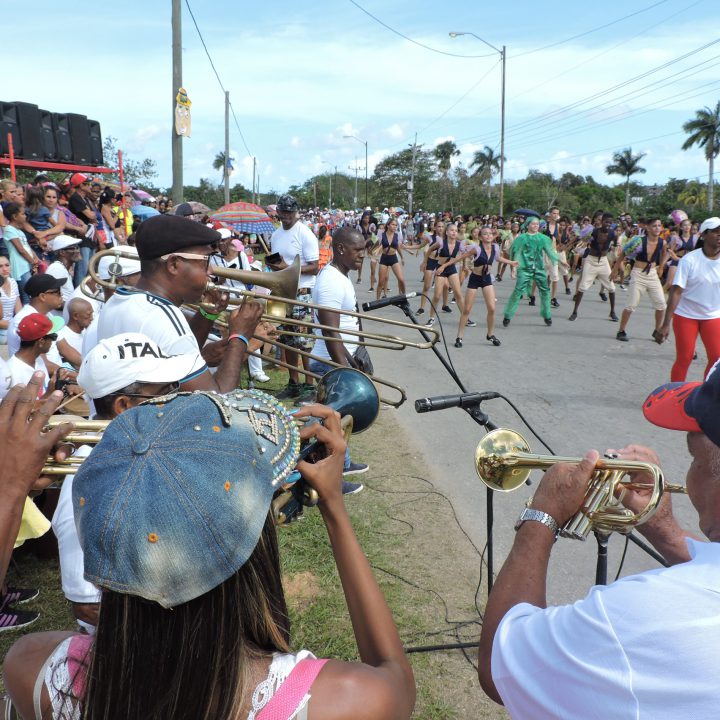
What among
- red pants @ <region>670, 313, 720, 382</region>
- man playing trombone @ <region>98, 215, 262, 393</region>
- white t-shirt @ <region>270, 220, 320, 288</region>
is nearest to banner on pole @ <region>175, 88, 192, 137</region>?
white t-shirt @ <region>270, 220, 320, 288</region>

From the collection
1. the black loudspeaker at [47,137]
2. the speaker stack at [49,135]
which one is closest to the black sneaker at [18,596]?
the speaker stack at [49,135]

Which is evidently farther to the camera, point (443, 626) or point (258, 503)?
point (443, 626)

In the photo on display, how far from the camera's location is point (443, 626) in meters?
3.31

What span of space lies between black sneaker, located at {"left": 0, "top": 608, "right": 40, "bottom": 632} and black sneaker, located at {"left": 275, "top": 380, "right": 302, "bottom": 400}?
395 cm

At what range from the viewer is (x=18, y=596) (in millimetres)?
3580

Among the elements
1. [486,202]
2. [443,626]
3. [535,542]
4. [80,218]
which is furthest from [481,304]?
[486,202]

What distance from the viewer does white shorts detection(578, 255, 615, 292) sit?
487 inches

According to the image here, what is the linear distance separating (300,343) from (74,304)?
2242 mm

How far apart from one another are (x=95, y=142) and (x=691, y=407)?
808 inches

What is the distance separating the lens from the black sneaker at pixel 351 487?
4.82m

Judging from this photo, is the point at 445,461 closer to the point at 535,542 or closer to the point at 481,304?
the point at 535,542

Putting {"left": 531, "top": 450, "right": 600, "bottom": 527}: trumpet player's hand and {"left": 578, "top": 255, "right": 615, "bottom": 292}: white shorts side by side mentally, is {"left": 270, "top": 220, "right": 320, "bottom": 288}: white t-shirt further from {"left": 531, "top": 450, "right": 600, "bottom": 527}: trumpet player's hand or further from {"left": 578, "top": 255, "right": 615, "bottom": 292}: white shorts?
{"left": 531, "top": 450, "right": 600, "bottom": 527}: trumpet player's hand

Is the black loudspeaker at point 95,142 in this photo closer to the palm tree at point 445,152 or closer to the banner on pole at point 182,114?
the banner on pole at point 182,114

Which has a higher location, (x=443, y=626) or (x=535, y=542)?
(x=535, y=542)
